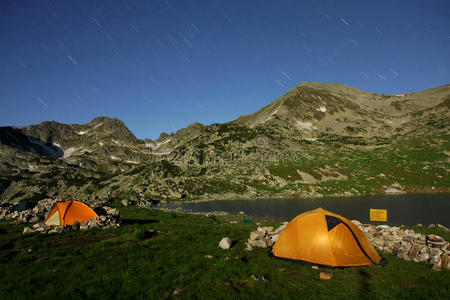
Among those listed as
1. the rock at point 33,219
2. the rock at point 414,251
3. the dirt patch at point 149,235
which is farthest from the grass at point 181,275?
the rock at point 33,219

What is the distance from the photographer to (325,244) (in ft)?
52.3

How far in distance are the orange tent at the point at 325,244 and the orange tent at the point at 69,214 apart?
2143 cm

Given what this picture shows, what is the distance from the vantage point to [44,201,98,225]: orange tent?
26078 millimetres

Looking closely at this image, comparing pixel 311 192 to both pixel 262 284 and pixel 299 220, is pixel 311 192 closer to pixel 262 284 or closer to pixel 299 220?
pixel 299 220

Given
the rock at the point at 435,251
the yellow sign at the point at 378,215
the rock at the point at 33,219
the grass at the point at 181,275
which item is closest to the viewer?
the grass at the point at 181,275

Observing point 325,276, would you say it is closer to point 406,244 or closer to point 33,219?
point 406,244

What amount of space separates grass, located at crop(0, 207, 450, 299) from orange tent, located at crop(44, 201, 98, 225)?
6.42 m

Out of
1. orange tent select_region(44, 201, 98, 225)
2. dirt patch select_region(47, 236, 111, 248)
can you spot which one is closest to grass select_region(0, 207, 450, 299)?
dirt patch select_region(47, 236, 111, 248)

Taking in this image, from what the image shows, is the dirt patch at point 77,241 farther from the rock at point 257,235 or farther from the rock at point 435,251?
the rock at point 435,251

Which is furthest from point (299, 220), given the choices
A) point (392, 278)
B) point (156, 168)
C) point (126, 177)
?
point (126, 177)

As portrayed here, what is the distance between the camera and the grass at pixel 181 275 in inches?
442

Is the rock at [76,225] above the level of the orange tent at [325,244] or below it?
below

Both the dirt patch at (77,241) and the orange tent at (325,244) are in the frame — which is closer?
the orange tent at (325,244)

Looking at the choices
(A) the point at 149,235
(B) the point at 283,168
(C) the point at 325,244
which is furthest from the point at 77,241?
(B) the point at 283,168
